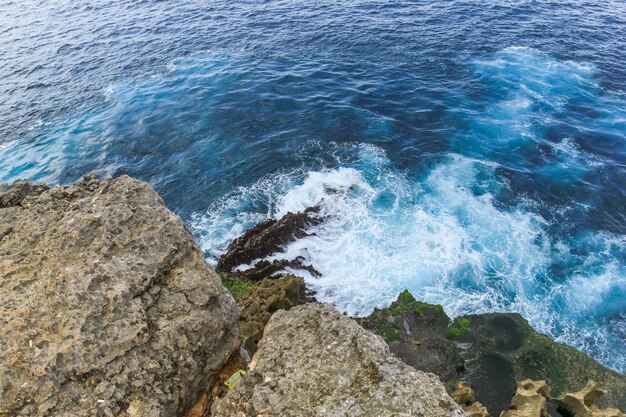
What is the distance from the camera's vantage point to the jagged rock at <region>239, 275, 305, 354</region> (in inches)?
553

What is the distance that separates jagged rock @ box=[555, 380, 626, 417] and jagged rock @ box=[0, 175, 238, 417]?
38.3ft

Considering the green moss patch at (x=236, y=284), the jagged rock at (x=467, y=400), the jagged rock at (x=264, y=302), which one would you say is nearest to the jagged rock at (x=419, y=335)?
the jagged rock at (x=467, y=400)

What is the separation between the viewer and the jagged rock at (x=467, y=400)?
40.6ft

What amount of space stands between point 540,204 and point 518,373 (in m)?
12.1

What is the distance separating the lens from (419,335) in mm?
16641

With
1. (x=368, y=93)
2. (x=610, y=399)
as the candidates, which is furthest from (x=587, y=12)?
(x=610, y=399)

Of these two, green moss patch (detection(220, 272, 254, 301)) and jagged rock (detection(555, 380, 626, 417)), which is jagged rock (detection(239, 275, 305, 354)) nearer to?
green moss patch (detection(220, 272, 254, 301))

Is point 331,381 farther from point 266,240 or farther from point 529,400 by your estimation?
point 266,240

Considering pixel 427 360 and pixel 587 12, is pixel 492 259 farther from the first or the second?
pixel 587 12

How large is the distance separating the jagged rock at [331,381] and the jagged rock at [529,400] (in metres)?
7.68

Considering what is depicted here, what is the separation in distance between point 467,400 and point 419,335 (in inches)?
137

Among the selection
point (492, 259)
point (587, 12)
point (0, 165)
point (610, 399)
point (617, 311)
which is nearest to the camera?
point (610, 399)

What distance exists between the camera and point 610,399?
47.7 ft

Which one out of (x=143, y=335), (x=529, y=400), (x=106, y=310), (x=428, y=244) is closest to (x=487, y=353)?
(x=529, y=400)
